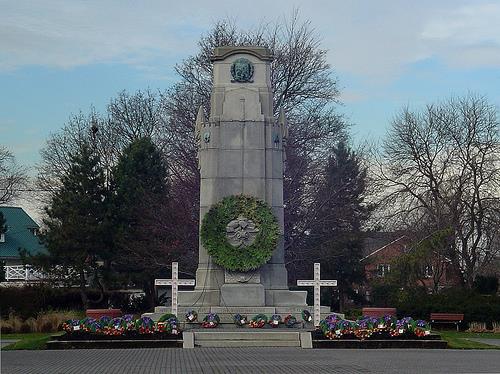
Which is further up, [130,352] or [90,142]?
[90,142]

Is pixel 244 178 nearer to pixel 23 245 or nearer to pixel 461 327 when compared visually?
pixel 461 327

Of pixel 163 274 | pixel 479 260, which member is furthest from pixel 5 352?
pixel 479 260

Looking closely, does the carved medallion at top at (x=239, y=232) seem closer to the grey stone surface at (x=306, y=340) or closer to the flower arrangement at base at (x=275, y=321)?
Answer: the flower arrangement at base at (x=275, y=321)

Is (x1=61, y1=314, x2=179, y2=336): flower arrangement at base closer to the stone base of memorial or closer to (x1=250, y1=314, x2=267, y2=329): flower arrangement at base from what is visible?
the stone base of memorial

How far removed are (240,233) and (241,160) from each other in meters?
2.37

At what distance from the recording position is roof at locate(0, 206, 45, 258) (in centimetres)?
7118

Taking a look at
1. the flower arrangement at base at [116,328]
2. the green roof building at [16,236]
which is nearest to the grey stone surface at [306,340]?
the flower arrangement at base at [116,328]

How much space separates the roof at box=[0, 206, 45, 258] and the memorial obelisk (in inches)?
1614

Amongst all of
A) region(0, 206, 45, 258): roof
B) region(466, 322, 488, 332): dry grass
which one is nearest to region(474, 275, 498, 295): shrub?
region(466, 322, 488, 332): dry grass

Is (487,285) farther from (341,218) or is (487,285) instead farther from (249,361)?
(249,361)

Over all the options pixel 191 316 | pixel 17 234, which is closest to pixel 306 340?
A: pixel 191 316

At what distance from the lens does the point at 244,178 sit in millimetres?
30719

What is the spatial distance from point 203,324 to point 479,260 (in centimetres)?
2778

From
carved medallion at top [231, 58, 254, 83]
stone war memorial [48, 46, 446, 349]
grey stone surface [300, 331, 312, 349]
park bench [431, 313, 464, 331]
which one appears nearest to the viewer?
grey stone surface [300, 331, 312, 349]
